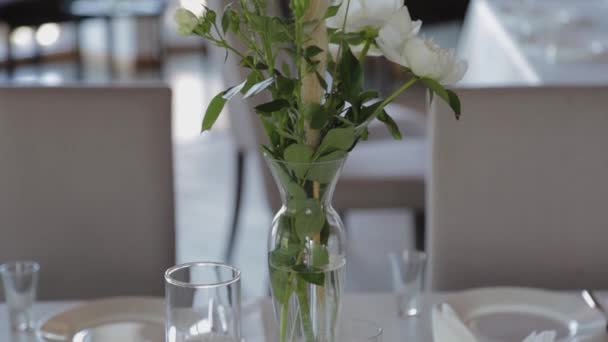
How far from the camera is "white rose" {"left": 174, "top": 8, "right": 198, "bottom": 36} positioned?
915 millimetres

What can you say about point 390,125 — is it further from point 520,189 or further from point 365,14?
point 520,189

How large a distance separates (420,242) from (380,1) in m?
1.85

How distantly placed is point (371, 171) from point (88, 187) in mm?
978

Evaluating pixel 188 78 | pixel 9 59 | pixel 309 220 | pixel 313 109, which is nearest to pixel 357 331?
pixel 309 220

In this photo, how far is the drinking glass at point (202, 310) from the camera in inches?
36.9

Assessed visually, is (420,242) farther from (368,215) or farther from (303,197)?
(303,197)

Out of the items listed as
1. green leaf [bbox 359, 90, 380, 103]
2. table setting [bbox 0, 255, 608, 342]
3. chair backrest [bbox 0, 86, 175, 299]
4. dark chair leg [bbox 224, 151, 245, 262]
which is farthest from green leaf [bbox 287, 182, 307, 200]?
dark chair leg [bbox 224, 151, 245, 262]

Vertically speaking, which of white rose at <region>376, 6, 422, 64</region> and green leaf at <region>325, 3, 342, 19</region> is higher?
green leaf at <region>325, 3, 342, 19</region>

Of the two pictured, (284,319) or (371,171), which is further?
(371,171)

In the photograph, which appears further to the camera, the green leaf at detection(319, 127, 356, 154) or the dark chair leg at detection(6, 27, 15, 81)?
A: the dark chair leg at detection(6, 27, 15, 81)

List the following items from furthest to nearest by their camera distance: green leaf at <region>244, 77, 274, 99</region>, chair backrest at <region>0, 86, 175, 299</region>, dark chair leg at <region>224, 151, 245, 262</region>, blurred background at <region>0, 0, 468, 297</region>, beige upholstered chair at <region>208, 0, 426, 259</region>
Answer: blurred background at <region>0, 0, 468, 297</region> → dark chair leg at <region>224, 151, 245, 262</region> → beige upholstered chair at <region>208, 0, 426, 259</region> → chair backrest at <region>0, 86, 175, 299</region> → green leaf at <region>244, 77, 274, 99</region>

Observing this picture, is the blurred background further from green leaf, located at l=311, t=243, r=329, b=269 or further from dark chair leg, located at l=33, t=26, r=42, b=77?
green leaf, located at l=311, t=243, r=329, b=269

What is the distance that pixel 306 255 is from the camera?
93 cm

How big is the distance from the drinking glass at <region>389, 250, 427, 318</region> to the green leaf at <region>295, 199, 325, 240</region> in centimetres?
43
